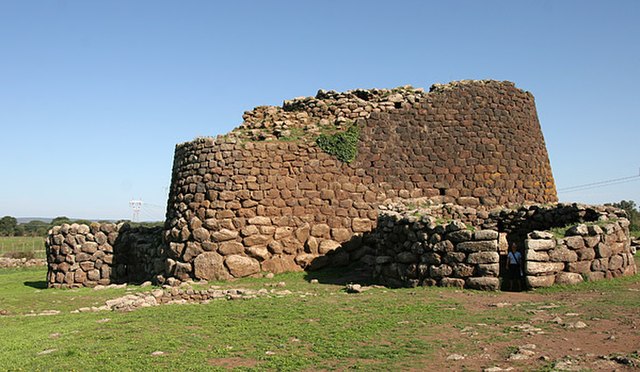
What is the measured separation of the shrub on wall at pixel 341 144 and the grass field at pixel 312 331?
5.32 meters

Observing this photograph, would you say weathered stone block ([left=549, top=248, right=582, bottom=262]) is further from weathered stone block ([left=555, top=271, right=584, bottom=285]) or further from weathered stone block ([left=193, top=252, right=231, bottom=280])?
weathered stone block ([left=193, top=252, right=231, bottom=280])

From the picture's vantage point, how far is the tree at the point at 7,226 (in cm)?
6588

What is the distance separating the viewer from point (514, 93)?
61.3 feet

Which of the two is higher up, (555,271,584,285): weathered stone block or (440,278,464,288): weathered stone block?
(555,271,584,285): weathered stone block

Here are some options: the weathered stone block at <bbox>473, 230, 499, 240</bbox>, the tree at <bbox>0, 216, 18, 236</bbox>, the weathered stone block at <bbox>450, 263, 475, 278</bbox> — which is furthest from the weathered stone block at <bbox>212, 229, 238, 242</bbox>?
the tree at <bbox>0, 216, 18, 236</bbox>

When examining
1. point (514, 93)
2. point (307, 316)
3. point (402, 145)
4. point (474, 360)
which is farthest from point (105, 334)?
point (514, 93)

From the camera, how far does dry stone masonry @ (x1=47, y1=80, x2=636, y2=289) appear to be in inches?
608

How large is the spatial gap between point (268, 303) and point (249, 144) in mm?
6384

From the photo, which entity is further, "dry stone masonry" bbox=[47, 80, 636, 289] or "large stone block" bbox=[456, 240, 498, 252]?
"dry stone masonry" bbox=[47, 80, 636, 289]

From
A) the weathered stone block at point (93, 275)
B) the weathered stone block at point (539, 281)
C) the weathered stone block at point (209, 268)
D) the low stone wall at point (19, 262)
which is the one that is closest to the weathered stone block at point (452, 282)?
the weathered stone block at point (539, 281)

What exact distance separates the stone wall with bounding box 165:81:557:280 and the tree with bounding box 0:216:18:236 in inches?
2315

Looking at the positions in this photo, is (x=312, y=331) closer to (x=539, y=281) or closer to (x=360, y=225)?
(x=539, y=281)

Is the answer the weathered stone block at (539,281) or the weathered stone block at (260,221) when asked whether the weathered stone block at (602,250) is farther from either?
the weathered stone block at (260,221)

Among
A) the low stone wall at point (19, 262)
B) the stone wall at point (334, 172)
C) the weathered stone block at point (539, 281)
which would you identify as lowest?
the low stone wall at point (19, 262)
